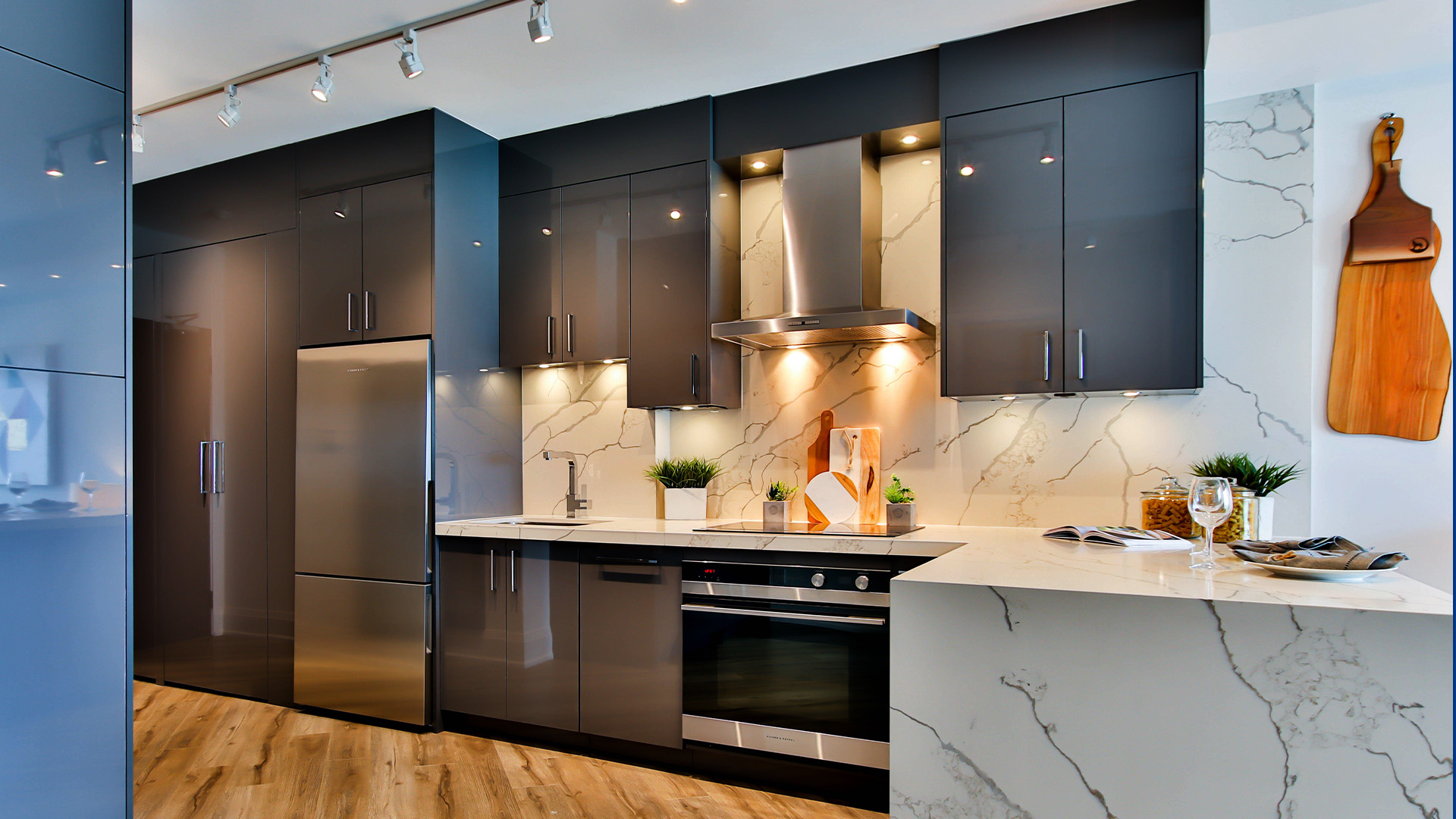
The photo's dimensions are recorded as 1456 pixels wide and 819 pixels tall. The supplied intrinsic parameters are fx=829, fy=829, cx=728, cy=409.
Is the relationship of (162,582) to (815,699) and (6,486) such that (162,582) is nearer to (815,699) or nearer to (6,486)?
(6,486)

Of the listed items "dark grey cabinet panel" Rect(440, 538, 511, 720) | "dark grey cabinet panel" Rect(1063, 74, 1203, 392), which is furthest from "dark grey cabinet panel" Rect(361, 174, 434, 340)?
"dark grey cabinet panel" Rect(1063, 74, 1203, 392)

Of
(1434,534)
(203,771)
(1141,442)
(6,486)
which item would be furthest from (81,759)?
(1434,534)

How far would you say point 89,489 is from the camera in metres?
1.96

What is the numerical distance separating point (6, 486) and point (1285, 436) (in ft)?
11.5

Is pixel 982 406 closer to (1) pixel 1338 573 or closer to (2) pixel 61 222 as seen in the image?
(1) pixel 1338 573

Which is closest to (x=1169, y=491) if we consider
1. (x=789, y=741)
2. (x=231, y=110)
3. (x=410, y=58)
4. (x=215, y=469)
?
(x=789, y=741)

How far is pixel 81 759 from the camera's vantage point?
75.8 inches

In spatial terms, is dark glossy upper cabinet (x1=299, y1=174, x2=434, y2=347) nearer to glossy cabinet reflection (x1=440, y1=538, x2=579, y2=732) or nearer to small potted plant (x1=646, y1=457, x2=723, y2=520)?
glossy cabinet reflection (x1=440, y1=538, x2=579, y2=732)

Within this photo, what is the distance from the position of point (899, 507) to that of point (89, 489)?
235 centimetres

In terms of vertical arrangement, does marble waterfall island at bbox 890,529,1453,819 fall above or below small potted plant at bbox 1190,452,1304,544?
below

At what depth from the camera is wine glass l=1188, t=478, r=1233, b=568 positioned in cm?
176

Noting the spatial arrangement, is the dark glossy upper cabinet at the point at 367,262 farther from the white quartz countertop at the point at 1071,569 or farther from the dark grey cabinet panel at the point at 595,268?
the white quartz countertop at the point at 1071,569

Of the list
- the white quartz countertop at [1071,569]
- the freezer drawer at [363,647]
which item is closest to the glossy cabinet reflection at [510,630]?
the freezer drawer at [363,647]

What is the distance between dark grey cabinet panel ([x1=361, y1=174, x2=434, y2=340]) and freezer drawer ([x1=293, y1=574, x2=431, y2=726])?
3.58ft
